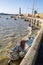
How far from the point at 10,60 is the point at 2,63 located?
0.77 meters

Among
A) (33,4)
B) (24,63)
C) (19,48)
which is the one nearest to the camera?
(24,63)

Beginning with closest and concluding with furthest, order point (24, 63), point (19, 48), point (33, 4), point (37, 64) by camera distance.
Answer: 1. point (24, 63)
2. point (37, 64)
3. point (19, 48)
4. point (33, 4)

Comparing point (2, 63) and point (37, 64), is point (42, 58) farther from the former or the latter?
point (2, 63)

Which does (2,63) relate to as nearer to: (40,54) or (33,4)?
(40,54)

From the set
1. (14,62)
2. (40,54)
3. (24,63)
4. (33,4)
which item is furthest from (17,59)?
(33,4)

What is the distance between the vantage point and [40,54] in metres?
10.2

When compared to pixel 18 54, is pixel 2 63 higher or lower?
lower

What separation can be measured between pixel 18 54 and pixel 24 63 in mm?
3810

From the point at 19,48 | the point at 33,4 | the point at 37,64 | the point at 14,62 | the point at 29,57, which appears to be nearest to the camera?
the point at 29,57

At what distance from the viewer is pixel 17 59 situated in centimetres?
930

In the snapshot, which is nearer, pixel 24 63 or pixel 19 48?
pixel 24 63

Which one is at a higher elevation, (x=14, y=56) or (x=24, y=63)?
(x=24, y=63)

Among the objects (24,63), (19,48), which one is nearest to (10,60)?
(19,48)

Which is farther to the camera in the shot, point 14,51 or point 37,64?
point 14,51
